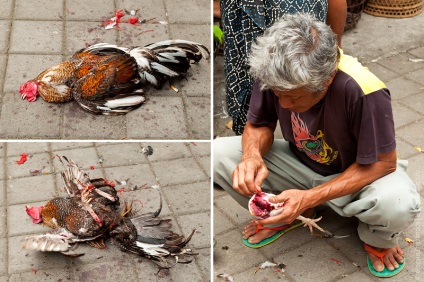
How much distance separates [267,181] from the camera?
352 cm

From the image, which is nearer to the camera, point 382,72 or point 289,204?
point 289,204

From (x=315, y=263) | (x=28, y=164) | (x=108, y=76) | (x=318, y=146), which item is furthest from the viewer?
(x=28, y=164)

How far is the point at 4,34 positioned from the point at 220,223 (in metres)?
2.35

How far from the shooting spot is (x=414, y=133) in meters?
4.28

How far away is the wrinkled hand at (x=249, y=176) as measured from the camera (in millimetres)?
3039

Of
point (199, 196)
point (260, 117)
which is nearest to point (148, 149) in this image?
point (199, 196)

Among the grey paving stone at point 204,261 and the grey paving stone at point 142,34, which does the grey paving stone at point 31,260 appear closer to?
the grey paving stone at point 204,261

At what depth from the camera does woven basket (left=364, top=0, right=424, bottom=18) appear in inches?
→ 235

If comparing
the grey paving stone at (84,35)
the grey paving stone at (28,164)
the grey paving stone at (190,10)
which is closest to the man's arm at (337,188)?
the grey paving stone at (28,164)

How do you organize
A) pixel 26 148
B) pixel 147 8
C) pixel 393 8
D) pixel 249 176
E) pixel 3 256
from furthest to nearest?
pixel 393 8
pixel 147 8
pixel 26 148
pixel 3 256
pixel 249 176

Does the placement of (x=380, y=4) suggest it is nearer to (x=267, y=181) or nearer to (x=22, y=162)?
(x=267, y=181)

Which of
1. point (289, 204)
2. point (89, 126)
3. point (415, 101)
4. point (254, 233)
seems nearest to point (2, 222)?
point (89, 126)

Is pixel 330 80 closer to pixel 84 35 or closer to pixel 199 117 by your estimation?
pixel 199 117

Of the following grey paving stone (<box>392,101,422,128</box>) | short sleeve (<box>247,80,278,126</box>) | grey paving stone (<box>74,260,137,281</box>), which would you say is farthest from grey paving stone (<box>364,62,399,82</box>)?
grey paving stone (<box>74,260,137,281</box>)
